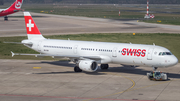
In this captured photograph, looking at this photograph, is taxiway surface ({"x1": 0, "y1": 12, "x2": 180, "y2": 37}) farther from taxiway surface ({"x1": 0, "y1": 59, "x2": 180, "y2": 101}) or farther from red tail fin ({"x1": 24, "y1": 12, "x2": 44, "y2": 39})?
taxiway surface ({"x1": 0, "y1": 59, "x2": 180, "y2": 101})

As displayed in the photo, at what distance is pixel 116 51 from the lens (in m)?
41.0

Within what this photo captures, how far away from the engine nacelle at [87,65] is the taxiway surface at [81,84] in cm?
109

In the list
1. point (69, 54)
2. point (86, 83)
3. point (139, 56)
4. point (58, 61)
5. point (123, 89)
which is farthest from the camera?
point (58, 61)

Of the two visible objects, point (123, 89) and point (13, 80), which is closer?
point (123, 89)

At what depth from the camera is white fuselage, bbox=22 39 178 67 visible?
3822cm

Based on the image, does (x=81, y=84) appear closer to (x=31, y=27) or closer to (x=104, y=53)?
(x=104, y=53)

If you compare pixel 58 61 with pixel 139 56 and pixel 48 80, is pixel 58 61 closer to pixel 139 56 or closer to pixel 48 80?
pixel 48 80

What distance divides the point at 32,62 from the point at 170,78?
79.6 feet

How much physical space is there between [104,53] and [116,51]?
6.25 ft

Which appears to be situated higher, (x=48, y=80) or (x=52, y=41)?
(x=52, y=41)

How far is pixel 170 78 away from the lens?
3944 centimetres

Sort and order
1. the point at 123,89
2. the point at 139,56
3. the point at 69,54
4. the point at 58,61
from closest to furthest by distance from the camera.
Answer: the point at 123,89, the point at 139,56, the point at 69,54, the point at 58,61

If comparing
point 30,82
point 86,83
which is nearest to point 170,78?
point 86,83

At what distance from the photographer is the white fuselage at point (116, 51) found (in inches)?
1505
